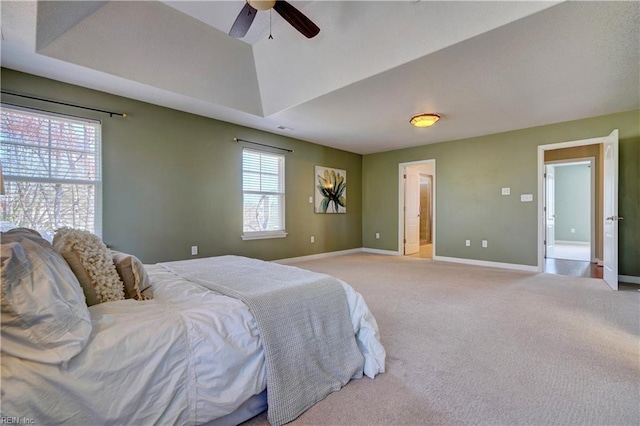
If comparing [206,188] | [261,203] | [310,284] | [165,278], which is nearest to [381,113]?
[261,203]

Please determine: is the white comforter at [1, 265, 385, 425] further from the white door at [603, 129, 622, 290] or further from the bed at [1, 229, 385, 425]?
the white door at [603, 129, 622, 290]

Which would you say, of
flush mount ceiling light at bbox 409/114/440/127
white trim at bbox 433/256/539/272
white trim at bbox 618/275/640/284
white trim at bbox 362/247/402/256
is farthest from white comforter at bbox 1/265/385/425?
white trim at bbox 362/247/402/256

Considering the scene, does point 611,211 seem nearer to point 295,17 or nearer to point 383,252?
point 383,252

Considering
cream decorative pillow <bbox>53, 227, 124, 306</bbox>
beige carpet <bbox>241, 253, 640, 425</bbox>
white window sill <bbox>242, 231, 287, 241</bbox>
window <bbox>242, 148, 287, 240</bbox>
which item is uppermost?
window <bbox>242, 148, 287, 240</bbox>

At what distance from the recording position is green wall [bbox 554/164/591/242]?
8281 millimetres

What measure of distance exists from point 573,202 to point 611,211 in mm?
5921

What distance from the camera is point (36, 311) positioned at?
93 centimetres

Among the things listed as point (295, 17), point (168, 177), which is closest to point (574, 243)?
point (295, 17)

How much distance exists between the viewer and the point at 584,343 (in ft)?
7.33

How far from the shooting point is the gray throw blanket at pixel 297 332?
1396mm

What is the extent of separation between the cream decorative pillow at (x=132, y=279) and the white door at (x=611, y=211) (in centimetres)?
509

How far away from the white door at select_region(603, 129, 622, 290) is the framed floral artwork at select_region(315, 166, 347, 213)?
14.3ft

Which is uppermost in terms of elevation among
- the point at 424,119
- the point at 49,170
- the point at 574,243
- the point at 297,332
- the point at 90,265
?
the point at 424,119

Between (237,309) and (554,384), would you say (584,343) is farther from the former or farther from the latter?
(237,309)
